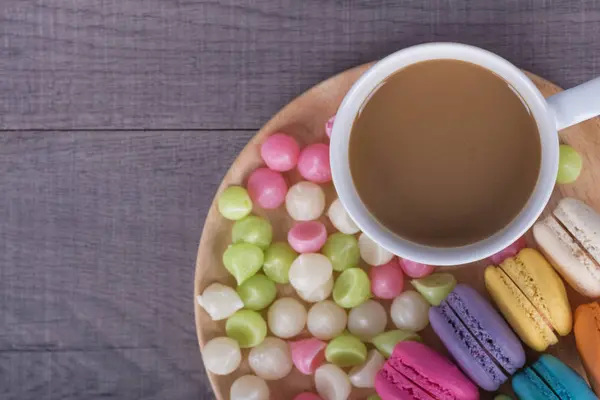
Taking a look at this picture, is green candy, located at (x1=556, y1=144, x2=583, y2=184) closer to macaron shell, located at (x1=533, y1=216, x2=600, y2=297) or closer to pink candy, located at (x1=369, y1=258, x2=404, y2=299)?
macaron shell, located at (x1=533, y1=216, x2=600, y2=297)

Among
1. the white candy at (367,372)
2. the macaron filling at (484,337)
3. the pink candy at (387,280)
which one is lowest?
the white candy at (367,372)

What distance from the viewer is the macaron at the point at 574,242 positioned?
30.5 inches

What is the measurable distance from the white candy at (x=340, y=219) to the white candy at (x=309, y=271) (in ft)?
0.12

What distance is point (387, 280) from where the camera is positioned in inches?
32.5

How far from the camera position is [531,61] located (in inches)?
35.4

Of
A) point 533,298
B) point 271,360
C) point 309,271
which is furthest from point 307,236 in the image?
point 533,298

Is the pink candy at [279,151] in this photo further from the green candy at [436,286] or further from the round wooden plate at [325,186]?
the green candy at [436,286]

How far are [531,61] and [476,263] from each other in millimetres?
252

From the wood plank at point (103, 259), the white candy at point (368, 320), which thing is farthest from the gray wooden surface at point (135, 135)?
the white candy at point (368, 320)

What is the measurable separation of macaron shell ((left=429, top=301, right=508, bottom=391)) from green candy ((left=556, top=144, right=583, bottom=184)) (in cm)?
18

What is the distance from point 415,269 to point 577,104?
0.84ft

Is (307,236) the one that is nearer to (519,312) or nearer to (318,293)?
(318,293)

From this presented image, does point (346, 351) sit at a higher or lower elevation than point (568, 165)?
lower

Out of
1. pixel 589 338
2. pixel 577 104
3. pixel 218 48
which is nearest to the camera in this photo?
pixel 577 104
